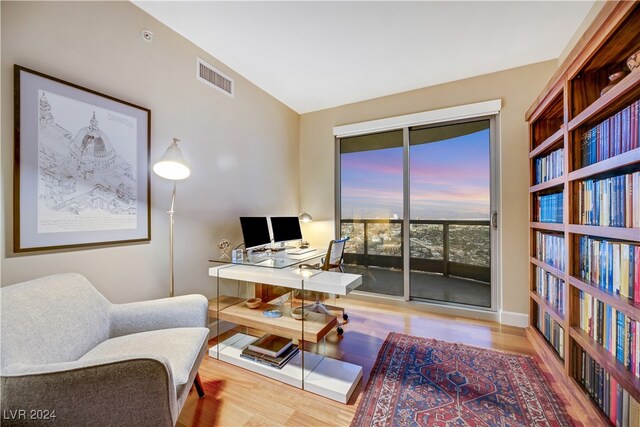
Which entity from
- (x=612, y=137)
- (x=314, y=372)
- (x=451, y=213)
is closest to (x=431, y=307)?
(x=451, y=213)

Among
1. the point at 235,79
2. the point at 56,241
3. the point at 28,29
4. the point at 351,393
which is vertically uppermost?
the point at 235,79

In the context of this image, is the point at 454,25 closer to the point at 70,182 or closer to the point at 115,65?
the point at 115,65

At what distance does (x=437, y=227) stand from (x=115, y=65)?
3.37m

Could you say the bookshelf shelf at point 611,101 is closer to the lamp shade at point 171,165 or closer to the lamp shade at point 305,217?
the lamp shade at point 171,165

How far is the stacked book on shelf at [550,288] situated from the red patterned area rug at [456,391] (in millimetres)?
480

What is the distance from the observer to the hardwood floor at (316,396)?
1432mm

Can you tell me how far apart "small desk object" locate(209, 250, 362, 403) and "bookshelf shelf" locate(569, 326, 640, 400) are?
1231 millimetres

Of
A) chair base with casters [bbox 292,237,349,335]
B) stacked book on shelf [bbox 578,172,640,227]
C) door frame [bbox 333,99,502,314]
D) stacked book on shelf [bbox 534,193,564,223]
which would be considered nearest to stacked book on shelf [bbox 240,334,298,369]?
chair base with casters [bbox 292,237,349,335]

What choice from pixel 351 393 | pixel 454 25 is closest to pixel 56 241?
pixel 351 393

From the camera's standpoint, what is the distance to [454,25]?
2043mm

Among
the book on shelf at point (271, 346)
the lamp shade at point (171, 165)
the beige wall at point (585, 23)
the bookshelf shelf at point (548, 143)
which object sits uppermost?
the beige wall at point (585, 23)

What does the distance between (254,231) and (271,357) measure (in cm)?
123

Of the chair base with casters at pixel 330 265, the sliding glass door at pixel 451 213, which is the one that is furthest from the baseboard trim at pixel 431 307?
the chair base with casters at pixel 330 265

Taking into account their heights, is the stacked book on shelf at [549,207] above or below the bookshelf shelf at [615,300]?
above
